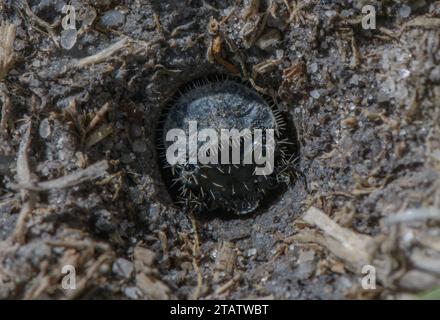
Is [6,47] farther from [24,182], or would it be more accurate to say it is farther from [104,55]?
[24,182]

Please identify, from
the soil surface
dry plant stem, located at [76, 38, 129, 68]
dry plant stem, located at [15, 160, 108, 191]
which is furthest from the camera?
dry plant stem, located at [76, 38, 129, 68]

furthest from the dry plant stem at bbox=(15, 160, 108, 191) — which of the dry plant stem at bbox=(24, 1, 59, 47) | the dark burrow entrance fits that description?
the dry plant stem at bbox=(24, 1, 59, 47)

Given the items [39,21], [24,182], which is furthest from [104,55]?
[24,182]

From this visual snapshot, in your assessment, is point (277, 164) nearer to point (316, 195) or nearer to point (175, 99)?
point (316, 195)

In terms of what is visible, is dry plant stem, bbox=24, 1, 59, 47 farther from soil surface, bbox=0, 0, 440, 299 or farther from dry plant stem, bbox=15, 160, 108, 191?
dry plant stem, bbox=15, 160, 108, 191

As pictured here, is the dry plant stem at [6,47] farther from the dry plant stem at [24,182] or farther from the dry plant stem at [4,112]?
the dry plant stem at [24,182]

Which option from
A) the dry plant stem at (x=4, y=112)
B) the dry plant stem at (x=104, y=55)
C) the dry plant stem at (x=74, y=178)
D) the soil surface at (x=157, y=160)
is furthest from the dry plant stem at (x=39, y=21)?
the dry plant stem at (x=74, y=178)

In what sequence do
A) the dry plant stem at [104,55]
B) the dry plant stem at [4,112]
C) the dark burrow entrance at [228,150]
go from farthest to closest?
the dark burrow entrance at [228,150] → the dry plant stem at [104,55] → the dry plant stem at [4,112]
